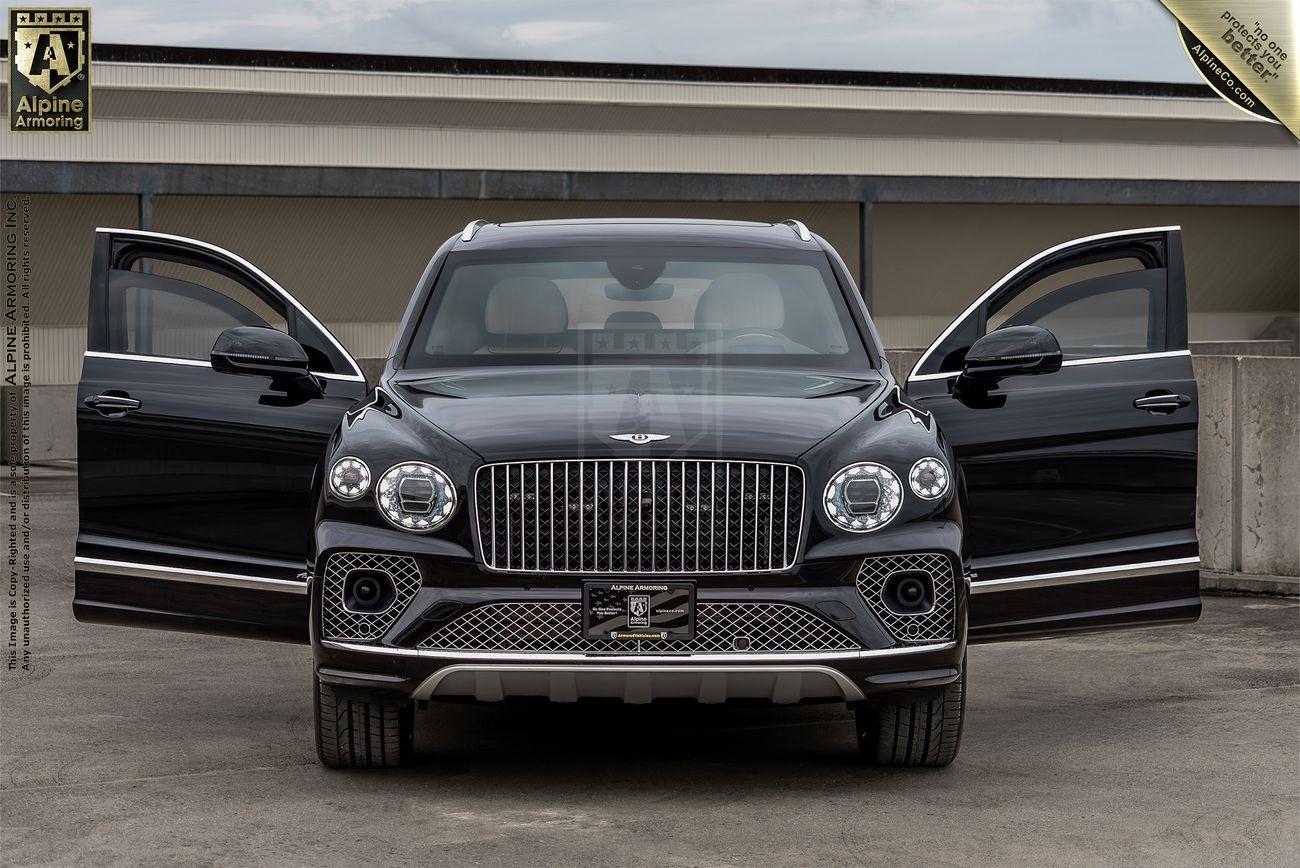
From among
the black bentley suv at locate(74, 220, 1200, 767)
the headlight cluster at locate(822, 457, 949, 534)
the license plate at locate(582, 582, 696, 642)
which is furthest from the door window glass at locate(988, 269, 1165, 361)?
the license plate at locate(582, 582, 696, 642)

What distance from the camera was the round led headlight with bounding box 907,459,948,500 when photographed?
6.02m

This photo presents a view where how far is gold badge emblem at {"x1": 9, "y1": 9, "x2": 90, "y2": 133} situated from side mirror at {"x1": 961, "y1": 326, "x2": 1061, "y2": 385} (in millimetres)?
24193

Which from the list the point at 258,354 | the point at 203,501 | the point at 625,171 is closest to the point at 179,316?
the point at 625,171

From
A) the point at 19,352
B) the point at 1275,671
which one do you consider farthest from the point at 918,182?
→ the point at 1275,671

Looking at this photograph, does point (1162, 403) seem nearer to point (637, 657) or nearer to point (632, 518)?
point (632, 518)

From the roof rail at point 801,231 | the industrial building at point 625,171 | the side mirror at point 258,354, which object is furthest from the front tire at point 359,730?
the industrial building at point 625,171

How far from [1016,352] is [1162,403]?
2.38ft

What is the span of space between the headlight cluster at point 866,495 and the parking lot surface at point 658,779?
88 centimetres

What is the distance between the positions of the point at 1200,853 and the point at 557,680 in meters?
1.91

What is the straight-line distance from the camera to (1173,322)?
7.45m

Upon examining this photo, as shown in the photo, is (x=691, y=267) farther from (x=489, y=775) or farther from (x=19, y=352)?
(x=19, y=352)

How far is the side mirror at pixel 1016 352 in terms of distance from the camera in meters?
6.90

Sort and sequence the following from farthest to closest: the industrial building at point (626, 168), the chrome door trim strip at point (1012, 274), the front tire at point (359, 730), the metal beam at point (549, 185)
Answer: the industrial building at point (626, 168)
the metal beam at point (549, 185)
the chrome door trim strip at point (1012, 274)
the front tire at point (359, 730)

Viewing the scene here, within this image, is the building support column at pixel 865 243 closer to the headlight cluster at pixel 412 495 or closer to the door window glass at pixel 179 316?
the door window glass at pixel 179 316
